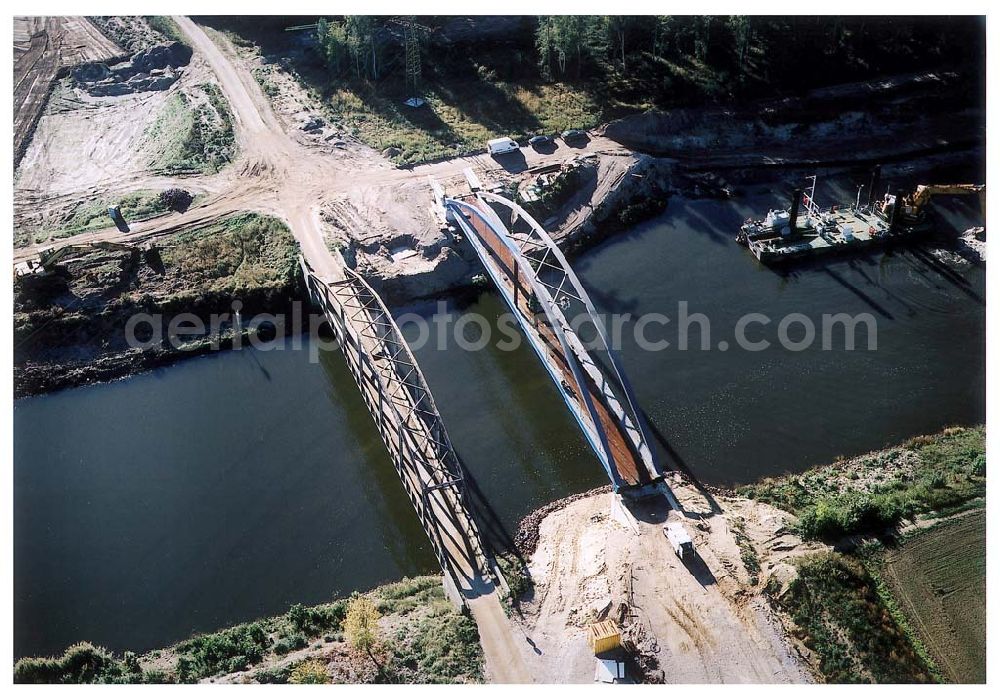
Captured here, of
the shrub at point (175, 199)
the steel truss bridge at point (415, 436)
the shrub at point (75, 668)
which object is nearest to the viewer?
the shrub at point (75, 668)

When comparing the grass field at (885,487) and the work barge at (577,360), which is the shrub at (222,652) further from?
the grass field at (885,487)

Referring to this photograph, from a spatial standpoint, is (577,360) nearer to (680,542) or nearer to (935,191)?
(680,542)

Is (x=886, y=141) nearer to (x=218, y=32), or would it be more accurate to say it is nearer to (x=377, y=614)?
(x=377, y=614)

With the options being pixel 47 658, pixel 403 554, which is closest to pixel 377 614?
pixel 403 554

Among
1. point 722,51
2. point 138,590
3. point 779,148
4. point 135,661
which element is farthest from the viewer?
point 722,51

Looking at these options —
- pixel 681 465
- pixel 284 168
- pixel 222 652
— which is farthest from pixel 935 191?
pixel 222 652

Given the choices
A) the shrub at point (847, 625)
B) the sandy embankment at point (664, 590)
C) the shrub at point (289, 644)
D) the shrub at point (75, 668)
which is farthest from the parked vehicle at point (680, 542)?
the shrub at point (75, 668)

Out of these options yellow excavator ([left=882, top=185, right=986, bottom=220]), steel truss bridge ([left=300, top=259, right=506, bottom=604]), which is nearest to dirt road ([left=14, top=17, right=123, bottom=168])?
steel truss bridge ([left=300, top=259, right=506, bottom=604])

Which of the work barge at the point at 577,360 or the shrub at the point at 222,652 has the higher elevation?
the work barge at the point at 577,360
